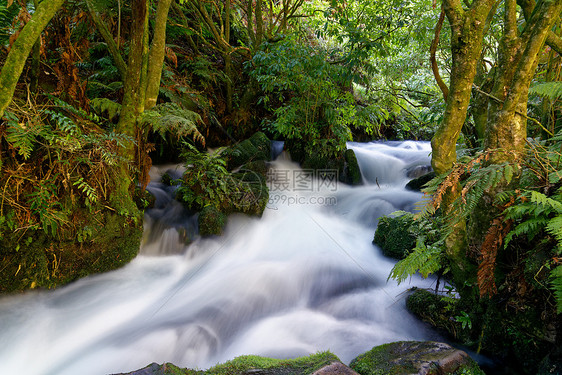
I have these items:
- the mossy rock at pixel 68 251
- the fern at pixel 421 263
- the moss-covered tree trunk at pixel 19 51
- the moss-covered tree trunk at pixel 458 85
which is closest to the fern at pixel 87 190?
the mossy rock at pixel 68 251

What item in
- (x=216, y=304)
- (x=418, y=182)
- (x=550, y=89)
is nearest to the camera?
(x=550, y=89)

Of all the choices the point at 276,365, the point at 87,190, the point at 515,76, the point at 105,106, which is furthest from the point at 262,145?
the point at 276,365

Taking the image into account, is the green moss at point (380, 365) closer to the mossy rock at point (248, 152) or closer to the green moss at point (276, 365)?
the green moss at point (276, 365)

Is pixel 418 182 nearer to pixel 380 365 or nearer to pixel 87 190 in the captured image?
pixel 380 365

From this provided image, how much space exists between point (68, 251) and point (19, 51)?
79.7 inches

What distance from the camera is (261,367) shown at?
1.93 meters

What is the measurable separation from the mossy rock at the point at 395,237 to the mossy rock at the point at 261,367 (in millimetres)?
2464

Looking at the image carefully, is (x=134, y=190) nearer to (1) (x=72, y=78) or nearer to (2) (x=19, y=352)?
(1) (x=72, y=78)

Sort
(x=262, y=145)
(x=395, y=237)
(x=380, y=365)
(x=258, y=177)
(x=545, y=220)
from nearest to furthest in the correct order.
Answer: (x=545, y=220)
(x=380, y=365)
(x=395, y=237)
(x=258, y=177)
(x=262, y=145)

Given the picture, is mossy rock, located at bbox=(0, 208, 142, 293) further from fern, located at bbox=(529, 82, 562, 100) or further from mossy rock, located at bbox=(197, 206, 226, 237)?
fern, located at bbox=(529, 82, 562, 100)

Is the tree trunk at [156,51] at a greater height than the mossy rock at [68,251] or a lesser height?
greater

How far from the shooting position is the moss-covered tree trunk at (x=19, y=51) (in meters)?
2.50

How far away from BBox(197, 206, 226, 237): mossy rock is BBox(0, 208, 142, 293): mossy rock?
0.98 meters

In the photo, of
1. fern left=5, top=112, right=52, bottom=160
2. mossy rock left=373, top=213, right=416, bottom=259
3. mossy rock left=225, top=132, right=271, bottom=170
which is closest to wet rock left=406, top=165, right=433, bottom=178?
mossy rock left=373, top=213, right=416, bottom=259
